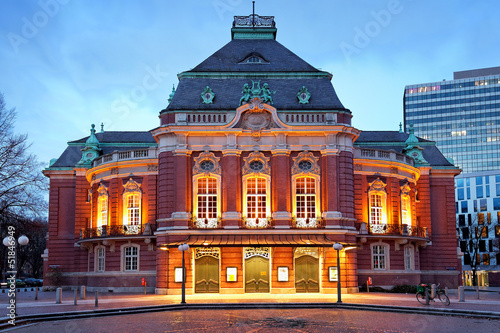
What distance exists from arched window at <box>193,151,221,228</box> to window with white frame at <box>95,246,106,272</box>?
9975 millimetres

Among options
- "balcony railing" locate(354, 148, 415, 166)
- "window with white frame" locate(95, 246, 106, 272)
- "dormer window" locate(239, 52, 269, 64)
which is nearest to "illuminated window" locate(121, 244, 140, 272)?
"window with white frame" locate(95, 246, 106, 272)

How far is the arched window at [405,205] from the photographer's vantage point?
49000mm

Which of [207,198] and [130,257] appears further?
[130,257]

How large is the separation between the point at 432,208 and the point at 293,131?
17287 millimetres

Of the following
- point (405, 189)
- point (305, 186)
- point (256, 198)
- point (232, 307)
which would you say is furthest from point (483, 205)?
point (232, 307)

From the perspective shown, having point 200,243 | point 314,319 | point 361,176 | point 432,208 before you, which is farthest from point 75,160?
point 314,319

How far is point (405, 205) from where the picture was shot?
49438 mm

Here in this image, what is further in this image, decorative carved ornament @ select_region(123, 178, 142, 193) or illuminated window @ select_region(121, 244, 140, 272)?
decorative carved ornament @ select_region(123, 178, 142, 193)

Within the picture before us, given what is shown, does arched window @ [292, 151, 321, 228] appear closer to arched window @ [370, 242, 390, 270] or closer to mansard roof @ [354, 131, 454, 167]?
arched window @ [370, 242, 390, 270]

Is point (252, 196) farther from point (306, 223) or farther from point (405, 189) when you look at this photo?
point (405, 189)

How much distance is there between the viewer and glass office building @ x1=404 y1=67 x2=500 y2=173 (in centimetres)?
13975

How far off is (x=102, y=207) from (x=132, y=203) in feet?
10.6

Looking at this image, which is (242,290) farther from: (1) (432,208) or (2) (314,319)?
(1) (432,208)

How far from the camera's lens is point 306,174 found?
4284 cm
